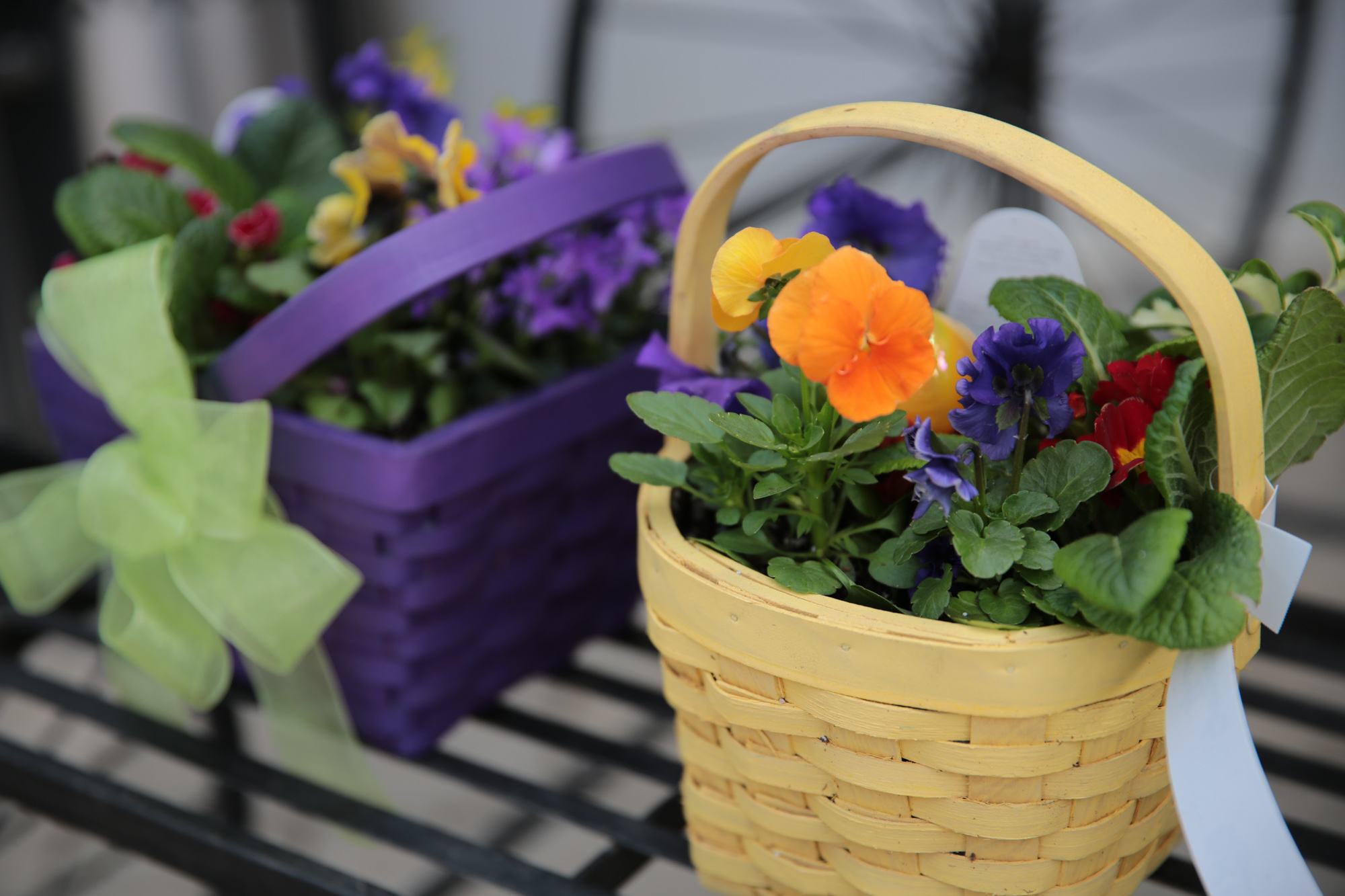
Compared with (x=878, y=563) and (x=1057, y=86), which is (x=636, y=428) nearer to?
(x=878, y=563)

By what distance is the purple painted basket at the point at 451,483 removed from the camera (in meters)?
0.56

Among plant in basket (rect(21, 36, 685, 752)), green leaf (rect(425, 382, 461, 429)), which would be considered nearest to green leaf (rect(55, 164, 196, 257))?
plant in basket (rect(21, 36, 685, 752))

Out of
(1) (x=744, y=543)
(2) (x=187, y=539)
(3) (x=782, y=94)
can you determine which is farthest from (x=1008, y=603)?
(3) (x=782, y=94)

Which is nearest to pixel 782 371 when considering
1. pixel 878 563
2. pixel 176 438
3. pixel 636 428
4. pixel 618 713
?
pixel 878 563

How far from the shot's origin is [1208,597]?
14.6 inches

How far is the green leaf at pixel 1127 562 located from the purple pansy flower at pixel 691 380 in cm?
17

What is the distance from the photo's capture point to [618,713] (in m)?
1.23

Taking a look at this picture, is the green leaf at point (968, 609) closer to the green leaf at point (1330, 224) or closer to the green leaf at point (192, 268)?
the green leaf at point (1330, 224)

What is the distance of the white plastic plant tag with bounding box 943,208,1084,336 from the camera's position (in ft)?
1.81

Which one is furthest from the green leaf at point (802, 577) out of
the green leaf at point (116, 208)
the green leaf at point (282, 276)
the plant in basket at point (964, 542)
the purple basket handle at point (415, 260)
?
the green leaf at point (116, 208)

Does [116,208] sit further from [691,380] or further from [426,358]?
[691,380]

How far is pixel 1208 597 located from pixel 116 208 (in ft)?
2.19

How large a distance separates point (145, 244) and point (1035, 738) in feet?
1.77

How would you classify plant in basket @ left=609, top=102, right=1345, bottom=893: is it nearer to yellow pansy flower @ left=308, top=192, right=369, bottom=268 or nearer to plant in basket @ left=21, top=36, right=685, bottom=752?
plant in basket @ left=21, top=36, right=685, bottom=752
